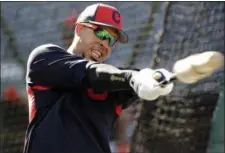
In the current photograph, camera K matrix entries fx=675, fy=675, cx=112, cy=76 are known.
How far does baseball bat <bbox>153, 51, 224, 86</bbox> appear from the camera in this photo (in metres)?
1.60

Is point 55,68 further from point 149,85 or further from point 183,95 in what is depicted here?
point 183,95

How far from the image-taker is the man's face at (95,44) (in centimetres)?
224

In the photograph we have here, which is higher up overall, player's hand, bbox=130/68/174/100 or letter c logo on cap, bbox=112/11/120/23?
letter c logo on cap, bbox=112/11/120/23

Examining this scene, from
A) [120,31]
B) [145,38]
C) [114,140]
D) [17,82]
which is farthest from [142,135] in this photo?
[120,31]

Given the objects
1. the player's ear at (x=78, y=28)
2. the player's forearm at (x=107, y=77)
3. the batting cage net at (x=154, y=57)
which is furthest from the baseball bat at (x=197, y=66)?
the batting cage net at (x=154, y=57)

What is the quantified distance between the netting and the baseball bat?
2.37 m

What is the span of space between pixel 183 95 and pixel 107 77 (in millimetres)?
2345

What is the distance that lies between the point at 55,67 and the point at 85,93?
145 mm

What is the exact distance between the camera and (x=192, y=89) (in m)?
4.16

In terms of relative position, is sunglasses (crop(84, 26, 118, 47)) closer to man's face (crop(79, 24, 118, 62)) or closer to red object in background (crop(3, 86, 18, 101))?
man's face (crop(79, 24, 118, 62))

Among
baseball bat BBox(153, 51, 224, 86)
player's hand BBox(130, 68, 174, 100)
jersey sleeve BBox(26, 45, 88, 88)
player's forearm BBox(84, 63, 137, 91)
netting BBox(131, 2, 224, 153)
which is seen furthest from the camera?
netting BBox(131, 2, 224, 153)

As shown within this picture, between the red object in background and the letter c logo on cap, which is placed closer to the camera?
the letter c logo on cap

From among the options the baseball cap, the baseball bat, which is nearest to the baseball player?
the baseball cap

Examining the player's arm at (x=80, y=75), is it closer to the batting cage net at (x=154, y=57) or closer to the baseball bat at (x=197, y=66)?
the baseball bat at (x=197, y=66)
